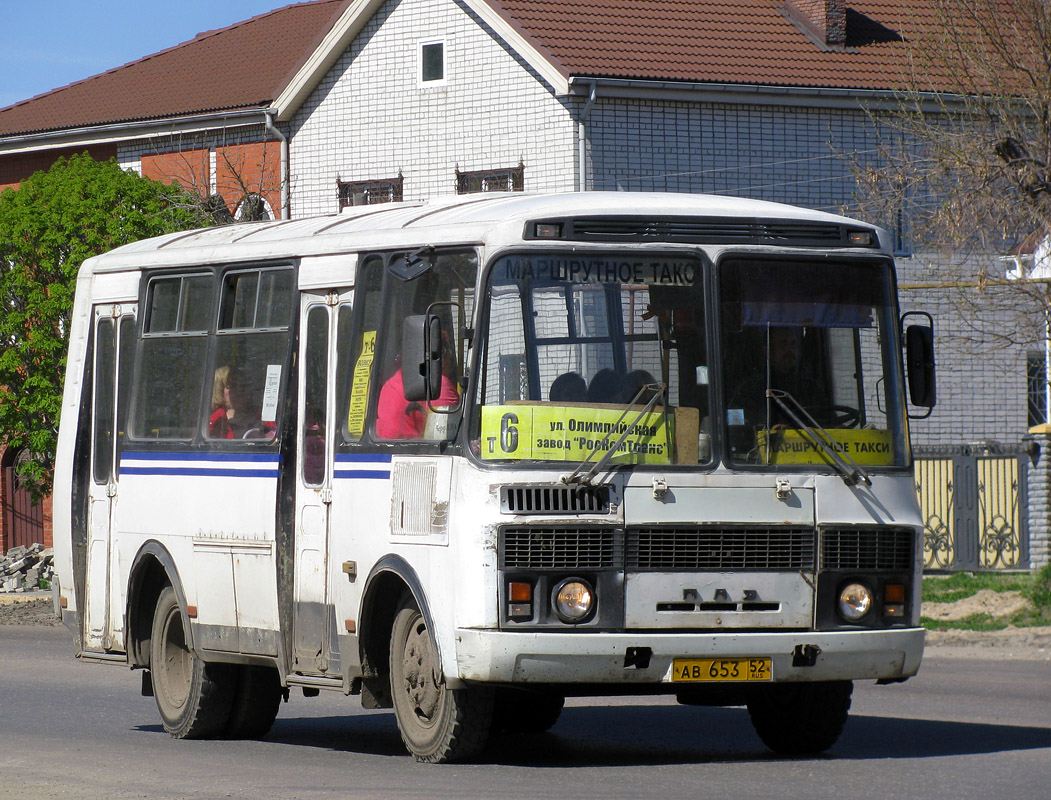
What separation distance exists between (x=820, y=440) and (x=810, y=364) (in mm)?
388

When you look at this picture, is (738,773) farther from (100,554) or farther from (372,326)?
(100,554)

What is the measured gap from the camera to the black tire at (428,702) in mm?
9898

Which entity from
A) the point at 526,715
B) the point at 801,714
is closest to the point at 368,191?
the point at 526,715

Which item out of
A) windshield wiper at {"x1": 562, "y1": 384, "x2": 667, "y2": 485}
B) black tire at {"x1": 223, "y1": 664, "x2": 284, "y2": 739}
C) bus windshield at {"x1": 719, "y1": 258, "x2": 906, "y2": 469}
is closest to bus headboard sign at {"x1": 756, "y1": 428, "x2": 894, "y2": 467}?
bus windshield at {"x1": 719, "y1": 258, "x2": 906, "y2": 469}

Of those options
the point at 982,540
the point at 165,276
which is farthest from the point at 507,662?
the point at 982,540

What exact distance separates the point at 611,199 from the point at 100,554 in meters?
4.71

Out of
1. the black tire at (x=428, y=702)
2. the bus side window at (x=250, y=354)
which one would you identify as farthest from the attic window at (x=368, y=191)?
the black tire at (x=428, y=702)

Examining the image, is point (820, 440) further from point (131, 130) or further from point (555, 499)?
point (131, 130)

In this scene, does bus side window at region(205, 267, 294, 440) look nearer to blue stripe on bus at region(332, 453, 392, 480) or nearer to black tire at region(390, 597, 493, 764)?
blue stripe on bus at region(332, 453, 392, 480)

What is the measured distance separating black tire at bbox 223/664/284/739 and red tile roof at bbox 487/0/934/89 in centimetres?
1812

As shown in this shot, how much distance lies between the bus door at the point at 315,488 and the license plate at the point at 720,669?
6.94ft

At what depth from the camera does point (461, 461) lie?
9.75 m

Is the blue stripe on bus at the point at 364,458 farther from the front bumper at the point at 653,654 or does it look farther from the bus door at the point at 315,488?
the front bumper at the point at 653,654

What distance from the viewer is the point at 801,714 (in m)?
10.8
